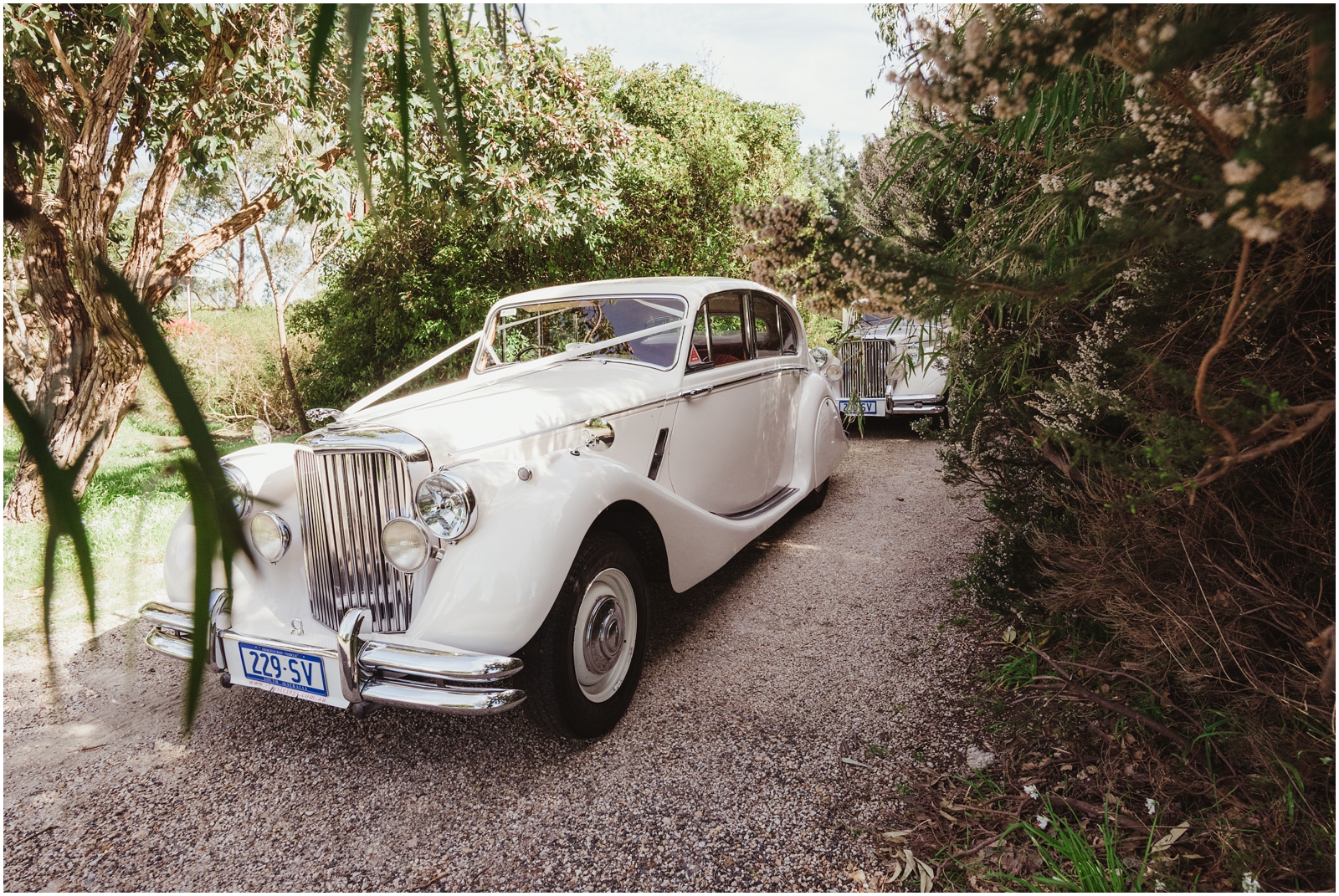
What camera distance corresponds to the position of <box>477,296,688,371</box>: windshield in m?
3.80

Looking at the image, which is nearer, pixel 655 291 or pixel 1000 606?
pixel 1000 606

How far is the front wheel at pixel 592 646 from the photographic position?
2461 millimetres

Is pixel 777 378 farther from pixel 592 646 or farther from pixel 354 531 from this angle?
pixel 354 531

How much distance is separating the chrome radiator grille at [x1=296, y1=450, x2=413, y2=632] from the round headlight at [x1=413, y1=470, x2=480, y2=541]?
14 centimetres

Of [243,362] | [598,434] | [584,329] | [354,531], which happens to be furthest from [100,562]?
[243,362]

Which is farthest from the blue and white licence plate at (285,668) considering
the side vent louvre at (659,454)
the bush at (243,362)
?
the bush at (243,362)

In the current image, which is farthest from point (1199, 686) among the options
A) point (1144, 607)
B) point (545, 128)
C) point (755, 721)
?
point (545, 128)

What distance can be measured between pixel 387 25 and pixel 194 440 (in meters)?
5.99

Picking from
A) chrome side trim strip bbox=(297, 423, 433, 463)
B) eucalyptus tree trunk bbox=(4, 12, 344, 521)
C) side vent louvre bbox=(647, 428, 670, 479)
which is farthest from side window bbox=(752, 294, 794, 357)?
eucalyptus tree trunk bbox=(4, 12, 344, 521)

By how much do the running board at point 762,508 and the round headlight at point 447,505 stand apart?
5.12 feet

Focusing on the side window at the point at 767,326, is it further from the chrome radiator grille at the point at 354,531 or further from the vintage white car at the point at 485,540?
the chrome radiator grille at the point at 354,531

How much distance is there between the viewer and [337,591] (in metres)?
2.68

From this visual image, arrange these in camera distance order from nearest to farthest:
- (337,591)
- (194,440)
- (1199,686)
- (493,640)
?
(194,440) < (1199,686) < (493,640) < (337,591)

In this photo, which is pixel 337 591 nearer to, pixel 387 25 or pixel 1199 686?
pixel 1199 686
